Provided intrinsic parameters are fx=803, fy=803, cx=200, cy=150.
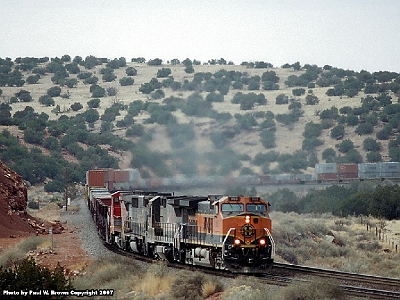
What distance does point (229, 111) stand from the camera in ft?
461

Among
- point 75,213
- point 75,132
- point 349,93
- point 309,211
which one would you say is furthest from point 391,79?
point 75,213

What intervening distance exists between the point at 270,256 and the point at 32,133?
8149 centimetres

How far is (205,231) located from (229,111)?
115996mm

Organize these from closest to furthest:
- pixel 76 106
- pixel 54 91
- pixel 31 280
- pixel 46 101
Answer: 1. pixel 31 280
2. pixel 76 106
3. pixel 46 101
4. pixel 54 91

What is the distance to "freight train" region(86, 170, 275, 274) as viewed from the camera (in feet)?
78.3

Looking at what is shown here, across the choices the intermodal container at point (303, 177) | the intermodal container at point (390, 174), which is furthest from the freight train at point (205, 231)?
the intermodal container at point (390, 174)

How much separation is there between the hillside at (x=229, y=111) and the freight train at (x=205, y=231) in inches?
1765

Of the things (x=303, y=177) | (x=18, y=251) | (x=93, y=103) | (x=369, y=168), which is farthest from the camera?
(x=93, y=103)

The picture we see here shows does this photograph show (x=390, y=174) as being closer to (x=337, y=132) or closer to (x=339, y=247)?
(x=337, y=132)

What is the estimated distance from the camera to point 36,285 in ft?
56.5

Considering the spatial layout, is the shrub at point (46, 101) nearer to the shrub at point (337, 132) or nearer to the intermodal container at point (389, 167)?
the shrub at point (337, 132)

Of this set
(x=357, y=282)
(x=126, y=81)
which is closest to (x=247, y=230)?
(x=357, y=282)

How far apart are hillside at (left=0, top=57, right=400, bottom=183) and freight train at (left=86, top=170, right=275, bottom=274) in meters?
44.8

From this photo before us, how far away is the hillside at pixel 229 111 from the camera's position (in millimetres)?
92125
